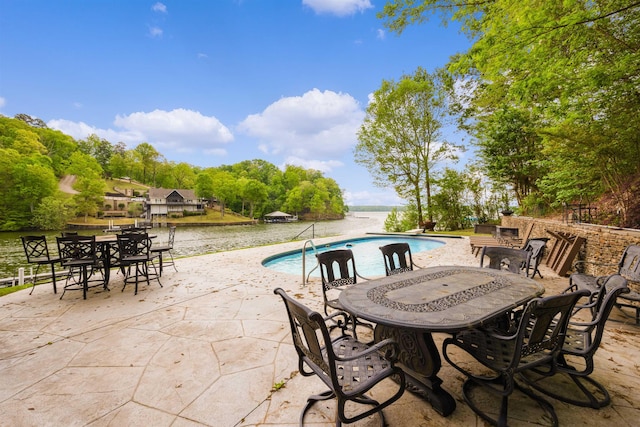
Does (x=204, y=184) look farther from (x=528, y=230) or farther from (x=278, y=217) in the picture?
(x=528, y=230)

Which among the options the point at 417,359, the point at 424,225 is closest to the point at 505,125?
the point at 424,225

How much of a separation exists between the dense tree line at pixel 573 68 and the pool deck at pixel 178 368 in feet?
11.1

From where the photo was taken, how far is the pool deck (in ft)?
5.43

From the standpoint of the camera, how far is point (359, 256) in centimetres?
977

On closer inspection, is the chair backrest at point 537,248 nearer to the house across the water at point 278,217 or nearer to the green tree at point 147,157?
the house across the water at point 278,217

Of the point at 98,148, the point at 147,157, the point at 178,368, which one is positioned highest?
the point at 98,148

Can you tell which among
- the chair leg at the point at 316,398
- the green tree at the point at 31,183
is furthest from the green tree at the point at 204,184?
the chair leg at the point at 316,398

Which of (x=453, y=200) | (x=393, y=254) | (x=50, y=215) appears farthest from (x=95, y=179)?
(x=393, y=254)

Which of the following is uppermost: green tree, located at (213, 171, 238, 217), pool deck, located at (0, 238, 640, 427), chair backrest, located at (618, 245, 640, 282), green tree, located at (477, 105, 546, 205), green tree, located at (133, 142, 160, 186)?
green tree, located at (133, 142, 160, 186)

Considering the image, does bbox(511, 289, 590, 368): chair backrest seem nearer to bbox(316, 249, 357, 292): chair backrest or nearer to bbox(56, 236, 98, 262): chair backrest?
bbox(316, 249, 357, 292): chair backrest

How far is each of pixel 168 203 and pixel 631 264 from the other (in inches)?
1950

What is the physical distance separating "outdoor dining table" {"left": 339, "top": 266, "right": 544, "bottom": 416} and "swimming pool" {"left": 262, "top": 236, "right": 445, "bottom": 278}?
340cm

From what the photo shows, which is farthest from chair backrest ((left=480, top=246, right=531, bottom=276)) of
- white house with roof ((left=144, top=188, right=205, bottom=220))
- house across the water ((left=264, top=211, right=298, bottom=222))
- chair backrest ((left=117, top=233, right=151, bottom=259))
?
white house with roof ((left=144, top=188, right=205, bottom=220))

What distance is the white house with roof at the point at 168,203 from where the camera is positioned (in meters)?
41.2
